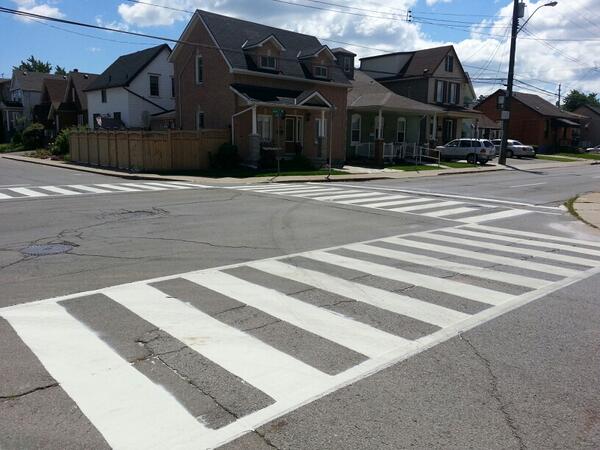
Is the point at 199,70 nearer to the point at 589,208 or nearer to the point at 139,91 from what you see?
the point at 139,91

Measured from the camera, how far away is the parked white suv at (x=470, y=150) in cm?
4150

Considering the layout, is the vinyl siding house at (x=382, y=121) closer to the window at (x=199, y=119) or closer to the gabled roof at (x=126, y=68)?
the window at (x=199, y=119)

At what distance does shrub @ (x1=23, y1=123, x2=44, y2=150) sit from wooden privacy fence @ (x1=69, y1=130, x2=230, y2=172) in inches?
1066

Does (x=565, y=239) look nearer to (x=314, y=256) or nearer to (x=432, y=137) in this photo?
(x=314, y=256)

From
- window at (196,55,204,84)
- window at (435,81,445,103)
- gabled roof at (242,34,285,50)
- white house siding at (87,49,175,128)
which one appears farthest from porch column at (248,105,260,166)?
window at (435,81,445,103)

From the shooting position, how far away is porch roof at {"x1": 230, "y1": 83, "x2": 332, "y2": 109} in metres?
29.4

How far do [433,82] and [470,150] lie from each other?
7293mm

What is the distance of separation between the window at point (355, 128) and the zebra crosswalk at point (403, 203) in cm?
1825

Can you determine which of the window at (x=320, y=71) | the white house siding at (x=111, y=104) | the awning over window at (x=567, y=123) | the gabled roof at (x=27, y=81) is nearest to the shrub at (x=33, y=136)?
the white house siding at (x=111, y=104)

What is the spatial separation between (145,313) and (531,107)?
66762 mm

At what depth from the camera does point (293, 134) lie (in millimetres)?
33375

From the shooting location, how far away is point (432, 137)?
44.6m

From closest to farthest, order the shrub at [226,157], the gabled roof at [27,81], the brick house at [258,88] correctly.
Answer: the shrub at [226,157], the brick house at [258,88], the gabled roof at [27,81]

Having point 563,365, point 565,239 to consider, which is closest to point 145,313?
point 563,365
